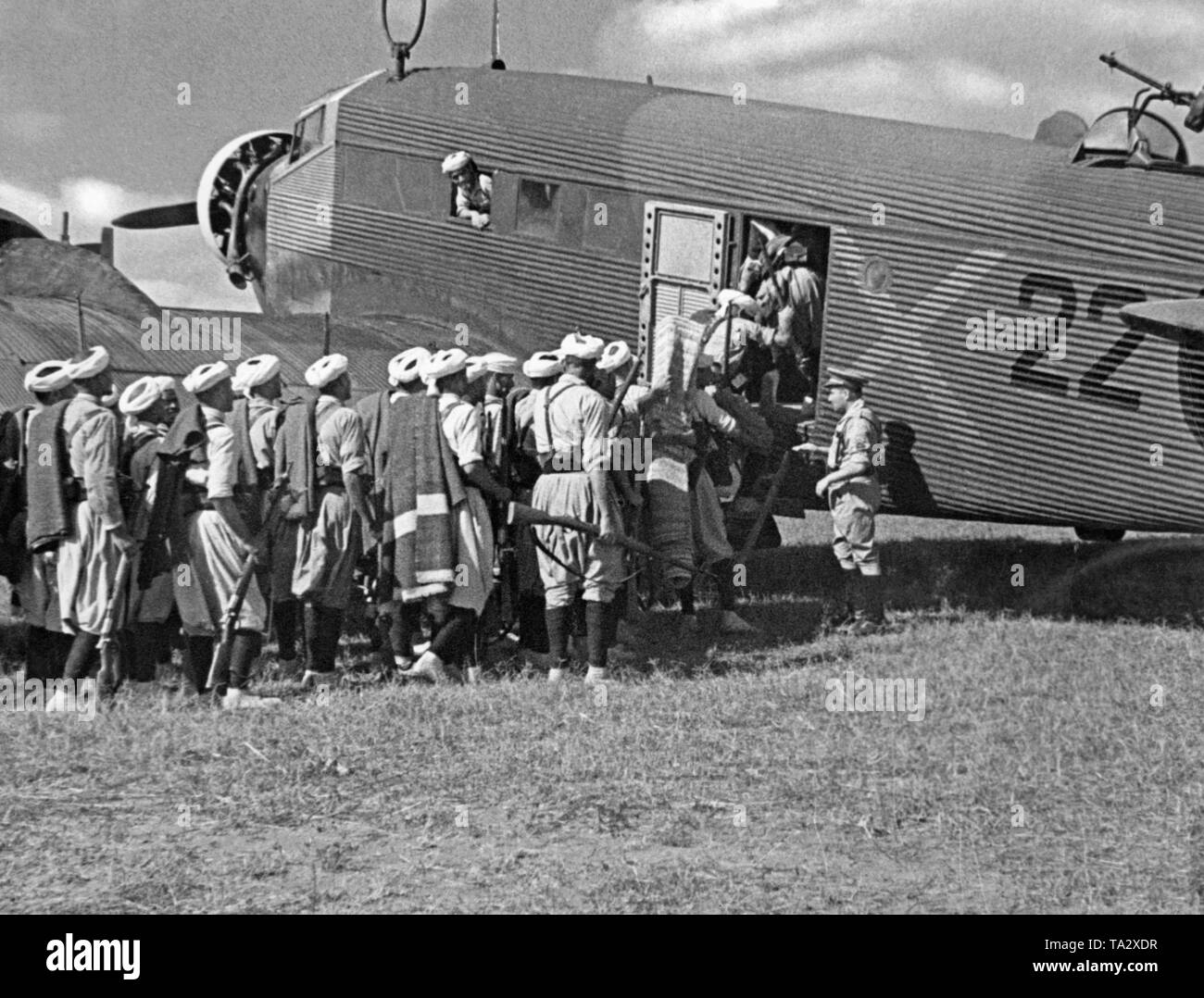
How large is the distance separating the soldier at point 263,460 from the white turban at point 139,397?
0.46 m

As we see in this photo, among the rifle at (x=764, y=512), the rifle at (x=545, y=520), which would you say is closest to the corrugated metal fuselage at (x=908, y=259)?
the rifle at (x=764, y=512)

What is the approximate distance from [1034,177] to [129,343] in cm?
664

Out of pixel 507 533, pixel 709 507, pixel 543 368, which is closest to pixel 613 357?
pixel 543 368

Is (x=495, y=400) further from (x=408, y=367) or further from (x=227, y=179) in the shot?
(x=227, y=179)

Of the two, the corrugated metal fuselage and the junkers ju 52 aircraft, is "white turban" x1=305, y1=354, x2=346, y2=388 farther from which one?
the corrugated metal fuselage

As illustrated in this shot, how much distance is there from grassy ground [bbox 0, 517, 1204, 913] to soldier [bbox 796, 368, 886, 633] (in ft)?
2.75

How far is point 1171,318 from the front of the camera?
10680 mm

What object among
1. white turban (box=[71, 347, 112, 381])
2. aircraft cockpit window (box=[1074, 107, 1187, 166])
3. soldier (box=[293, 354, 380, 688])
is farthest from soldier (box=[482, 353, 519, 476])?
aircraft cockpit window (box=[1074, 107, 1187, 166])

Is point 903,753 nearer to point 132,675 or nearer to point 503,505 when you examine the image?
point 503,505

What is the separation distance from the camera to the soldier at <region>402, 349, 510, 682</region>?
410 inches

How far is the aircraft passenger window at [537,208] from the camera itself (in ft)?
45.2

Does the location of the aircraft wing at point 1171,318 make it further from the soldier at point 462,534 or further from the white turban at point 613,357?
the soldier at point 462,534

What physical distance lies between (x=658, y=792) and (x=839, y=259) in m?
5.66
